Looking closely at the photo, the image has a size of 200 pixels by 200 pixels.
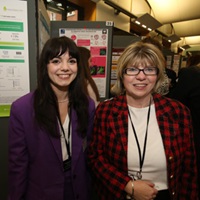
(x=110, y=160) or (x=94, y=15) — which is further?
(x=94, y=15)

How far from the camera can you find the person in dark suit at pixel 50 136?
3.61 feet

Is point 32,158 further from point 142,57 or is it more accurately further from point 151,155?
point 142,57

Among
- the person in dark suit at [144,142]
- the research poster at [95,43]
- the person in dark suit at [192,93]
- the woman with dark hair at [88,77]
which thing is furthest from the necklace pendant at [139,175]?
the research poster at [95,43]

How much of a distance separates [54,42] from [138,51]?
0.51 meters

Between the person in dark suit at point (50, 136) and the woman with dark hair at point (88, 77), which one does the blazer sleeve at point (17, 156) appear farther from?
the woman with dark hair at point (88, 77)

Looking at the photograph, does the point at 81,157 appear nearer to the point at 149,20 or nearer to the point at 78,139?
the point at 78,139

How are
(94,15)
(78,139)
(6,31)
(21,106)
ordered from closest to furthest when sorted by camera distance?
(21,106) → (78,139) → (6,31) → (94,15)

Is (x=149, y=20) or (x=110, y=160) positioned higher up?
(x=149, y=20)

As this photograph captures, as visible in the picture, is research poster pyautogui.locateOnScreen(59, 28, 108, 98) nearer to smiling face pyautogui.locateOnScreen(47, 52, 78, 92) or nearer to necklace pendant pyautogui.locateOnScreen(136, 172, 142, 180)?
smiling face pyautogui.locateOnScreen(47, 52, 78, 92)

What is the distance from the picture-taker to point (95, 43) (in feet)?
8.02

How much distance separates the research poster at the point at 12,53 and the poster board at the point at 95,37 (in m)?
1.03

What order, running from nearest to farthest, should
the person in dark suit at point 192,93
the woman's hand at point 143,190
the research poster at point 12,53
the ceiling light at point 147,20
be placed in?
the woman's hand at point 143,190, the research poster at point 12,53, the person in dark suit at point 192,93, the ceiling light at point 147,20

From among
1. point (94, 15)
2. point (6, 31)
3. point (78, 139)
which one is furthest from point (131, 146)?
point (94, 15)

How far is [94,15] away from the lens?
4.09 meters
